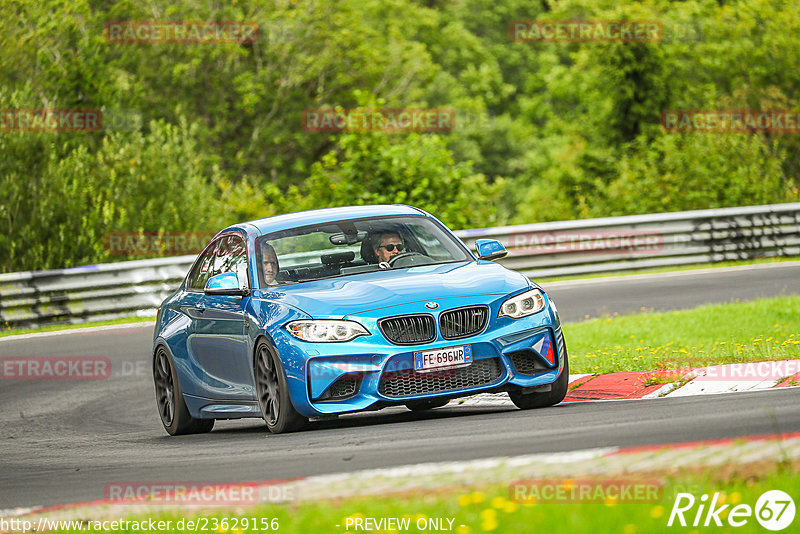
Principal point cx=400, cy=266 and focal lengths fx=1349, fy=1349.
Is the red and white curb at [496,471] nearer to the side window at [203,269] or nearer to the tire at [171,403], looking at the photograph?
the tire at [171,403]

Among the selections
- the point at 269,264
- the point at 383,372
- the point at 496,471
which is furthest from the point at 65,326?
the point at 496,471

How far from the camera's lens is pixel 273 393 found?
896cm

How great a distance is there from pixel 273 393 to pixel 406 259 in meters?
1.54

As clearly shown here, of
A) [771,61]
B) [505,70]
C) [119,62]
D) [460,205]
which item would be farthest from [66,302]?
[505,70]

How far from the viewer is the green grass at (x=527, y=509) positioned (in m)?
4.72

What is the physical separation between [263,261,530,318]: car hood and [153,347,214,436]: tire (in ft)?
5.53

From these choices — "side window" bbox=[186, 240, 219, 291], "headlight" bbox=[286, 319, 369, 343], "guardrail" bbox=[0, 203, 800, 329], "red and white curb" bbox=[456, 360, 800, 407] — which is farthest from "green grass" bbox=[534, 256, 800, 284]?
"headlight" bbox=[286, 319, 369, 343]

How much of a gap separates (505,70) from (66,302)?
6118cm

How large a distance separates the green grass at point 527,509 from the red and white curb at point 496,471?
0.45 ft

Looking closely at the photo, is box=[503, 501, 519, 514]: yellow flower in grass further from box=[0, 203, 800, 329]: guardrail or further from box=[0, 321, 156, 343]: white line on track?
box=[0, 203, 800, 329]: guardrail

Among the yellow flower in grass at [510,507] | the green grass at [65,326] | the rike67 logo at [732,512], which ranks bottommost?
the green grass at [65,326]

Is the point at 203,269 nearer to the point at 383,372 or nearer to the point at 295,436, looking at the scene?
the point at 295,436

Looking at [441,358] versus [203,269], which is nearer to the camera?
[441,358]

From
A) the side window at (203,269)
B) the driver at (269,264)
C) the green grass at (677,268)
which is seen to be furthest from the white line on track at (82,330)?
the driver at (269,264)
